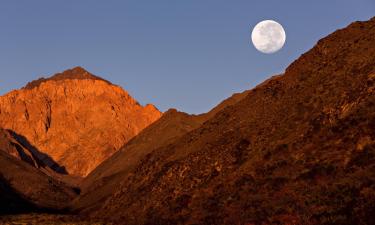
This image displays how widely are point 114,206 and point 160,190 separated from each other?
17.9 metres

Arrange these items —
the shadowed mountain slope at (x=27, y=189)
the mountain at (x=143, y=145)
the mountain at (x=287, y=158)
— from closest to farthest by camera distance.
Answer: the mountain at (x=287, y=158)
the mountain at (x=143, y=145)
the shadowed mountain slope at (x=27, y=189)

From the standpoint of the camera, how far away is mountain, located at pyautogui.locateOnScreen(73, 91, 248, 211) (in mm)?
121125

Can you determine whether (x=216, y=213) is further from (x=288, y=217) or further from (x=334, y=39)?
(x=334, y=39)

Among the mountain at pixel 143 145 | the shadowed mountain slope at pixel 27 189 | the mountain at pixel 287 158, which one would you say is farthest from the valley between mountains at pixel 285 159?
the shadowed mountain slope at pixel 27 189

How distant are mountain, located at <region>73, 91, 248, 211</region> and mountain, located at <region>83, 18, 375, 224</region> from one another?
3328cm

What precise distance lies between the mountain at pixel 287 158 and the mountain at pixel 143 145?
1310 inches

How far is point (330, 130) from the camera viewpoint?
4819cm

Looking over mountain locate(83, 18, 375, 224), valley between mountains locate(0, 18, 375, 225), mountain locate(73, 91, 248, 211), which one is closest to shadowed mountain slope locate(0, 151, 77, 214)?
mountain locate(73, 91, 248, 211)

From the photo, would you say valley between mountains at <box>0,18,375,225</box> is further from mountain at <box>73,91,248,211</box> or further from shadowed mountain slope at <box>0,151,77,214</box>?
shadowed mountain slope at <box>0,151,77,214</box>

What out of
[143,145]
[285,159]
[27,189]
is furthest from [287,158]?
[27,189]

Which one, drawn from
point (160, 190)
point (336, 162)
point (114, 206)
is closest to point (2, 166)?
point (114, 206)

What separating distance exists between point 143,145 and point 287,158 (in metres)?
101

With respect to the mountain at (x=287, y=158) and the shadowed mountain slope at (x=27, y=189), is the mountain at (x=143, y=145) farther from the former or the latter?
the mountain at (x=287, y=158)

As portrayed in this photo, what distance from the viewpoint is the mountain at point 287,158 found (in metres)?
37.5
